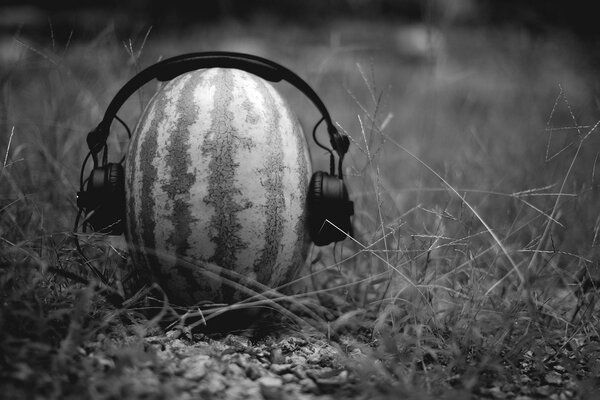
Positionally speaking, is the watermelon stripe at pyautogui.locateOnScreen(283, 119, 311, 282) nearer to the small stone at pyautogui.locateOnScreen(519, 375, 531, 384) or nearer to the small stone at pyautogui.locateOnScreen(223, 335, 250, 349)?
the small stone at pyautogui.locateOnScreen(223, 335, 250, 349)

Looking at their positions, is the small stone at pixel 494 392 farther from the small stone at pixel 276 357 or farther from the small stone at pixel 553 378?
the small stone at pixel 276 357

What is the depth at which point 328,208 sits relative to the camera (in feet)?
5.74

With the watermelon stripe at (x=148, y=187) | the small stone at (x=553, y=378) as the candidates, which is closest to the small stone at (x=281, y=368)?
the watermelon stripe at (x=148, y=187)

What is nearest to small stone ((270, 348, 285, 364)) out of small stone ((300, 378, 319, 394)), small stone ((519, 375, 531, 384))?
small stone ((300, 378, 319, 394))

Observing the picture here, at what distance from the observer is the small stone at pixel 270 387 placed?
1.39 meters

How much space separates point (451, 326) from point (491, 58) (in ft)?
23.6

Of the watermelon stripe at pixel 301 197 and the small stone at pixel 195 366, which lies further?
the watermelon stripe at pixel 301 197

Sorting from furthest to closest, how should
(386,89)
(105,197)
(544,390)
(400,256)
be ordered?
1. (386,89)
2. (400,256)
3. (105,197)
4. (544,390)

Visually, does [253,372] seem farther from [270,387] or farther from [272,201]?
[272,201]

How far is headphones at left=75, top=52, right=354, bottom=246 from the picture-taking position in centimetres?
170

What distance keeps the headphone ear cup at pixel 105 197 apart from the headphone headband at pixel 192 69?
12 cm

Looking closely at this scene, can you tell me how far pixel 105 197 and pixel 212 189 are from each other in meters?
0.38

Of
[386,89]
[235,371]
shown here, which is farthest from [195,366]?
[386,89]

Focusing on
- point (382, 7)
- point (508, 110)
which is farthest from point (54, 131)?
point (382, 7)
